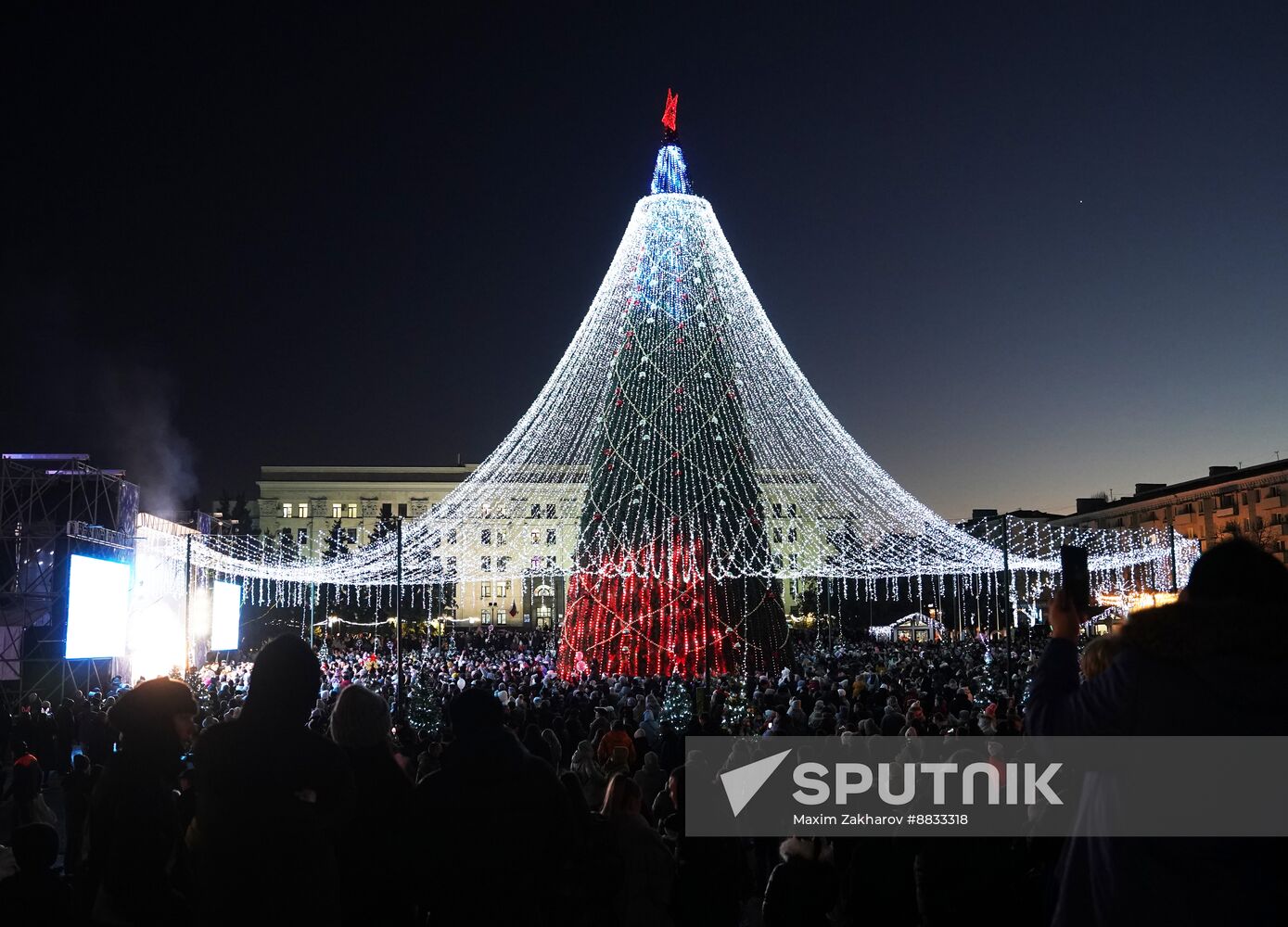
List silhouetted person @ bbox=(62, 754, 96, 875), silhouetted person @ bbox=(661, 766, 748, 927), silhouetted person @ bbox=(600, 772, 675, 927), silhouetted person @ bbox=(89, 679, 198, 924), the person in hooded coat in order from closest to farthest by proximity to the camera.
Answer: the person in hooded coat → silhouetted person @ bbox=(89, 679, 198, 924) → silhouetted person @ bbox=(600, 772, 675, 927) → silhouetted person @ bbox=(661, 766, 748, 927) → silhouetted person @ bbox=(62, 754, 96, 875)

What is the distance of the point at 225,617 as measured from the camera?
40875 mm

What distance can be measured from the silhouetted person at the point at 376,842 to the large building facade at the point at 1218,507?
212 feet

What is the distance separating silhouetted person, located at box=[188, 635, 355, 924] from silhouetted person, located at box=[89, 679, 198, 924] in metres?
0.33

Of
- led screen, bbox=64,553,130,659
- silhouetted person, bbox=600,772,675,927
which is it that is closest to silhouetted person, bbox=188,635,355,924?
silhouetted person, bbox=600,772,675,927

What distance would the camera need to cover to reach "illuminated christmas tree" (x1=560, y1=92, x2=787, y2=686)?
28922 mm

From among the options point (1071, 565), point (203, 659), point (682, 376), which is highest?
point (682, 376)

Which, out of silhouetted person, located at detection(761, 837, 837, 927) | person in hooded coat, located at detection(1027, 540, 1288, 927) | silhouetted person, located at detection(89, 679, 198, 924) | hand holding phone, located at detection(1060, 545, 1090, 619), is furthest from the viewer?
silhouetted person, located at detection(761, 837, 837, 927)

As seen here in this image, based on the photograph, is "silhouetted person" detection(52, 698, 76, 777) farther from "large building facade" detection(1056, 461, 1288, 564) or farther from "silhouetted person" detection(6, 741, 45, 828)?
"large building facade" detection(1056, 461, 1288, 564)

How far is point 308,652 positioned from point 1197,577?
2.97 m

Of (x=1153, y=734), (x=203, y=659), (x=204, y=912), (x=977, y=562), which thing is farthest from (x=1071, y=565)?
(x=203, y=659)

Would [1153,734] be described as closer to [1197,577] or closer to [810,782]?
[1197,577]

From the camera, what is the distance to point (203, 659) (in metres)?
37.7

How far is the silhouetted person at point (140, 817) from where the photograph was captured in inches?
161

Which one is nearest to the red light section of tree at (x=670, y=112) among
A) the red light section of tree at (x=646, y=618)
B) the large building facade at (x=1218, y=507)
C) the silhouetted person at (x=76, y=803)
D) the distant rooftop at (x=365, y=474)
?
the red light section of tree at (x=646, y=618)
